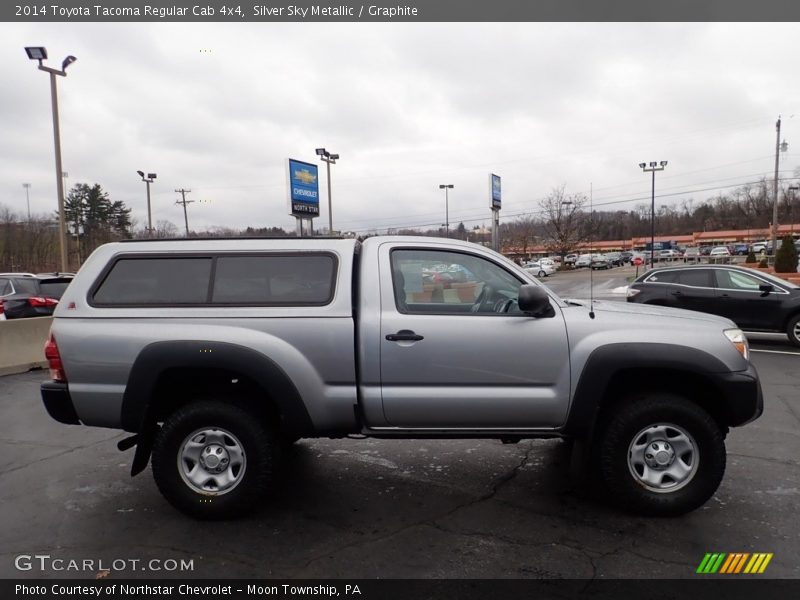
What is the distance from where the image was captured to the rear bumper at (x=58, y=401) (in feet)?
12.5

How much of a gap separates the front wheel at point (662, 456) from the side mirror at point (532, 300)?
0.92 m

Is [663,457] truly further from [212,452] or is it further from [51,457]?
[51,457]

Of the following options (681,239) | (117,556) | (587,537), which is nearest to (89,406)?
(117,556)

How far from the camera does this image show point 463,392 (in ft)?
12.3

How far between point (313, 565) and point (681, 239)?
120215 millimetres

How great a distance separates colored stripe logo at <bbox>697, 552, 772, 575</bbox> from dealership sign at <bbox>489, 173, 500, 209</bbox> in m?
29.0

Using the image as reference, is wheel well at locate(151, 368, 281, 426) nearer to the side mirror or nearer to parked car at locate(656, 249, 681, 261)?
the side mirror

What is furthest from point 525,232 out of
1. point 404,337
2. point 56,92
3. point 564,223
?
point 404,337

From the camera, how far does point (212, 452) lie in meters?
3.82

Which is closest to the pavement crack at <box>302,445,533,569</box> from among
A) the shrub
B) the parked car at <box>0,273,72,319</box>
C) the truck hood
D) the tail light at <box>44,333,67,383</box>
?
the truck hood

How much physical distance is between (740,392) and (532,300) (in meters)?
1.55

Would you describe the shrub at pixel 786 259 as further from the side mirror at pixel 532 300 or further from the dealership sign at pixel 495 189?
the side mirror at pixel 532 300

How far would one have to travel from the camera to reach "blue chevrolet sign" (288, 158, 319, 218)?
24.5 m
